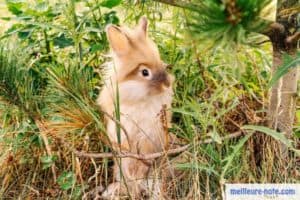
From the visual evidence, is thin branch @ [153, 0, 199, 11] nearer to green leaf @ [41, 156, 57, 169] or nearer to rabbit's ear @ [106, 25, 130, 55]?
rabbit's ear @ [106, 25, 130, 55]

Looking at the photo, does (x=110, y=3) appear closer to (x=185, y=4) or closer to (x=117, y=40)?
(x=117, y=40)

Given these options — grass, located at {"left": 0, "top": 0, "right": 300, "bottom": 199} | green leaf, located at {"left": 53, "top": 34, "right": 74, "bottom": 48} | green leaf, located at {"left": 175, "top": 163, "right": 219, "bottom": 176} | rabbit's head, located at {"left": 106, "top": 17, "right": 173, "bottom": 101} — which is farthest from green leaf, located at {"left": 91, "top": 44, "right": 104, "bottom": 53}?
green leaf, located at {"left": 175, "top": 163, "right": 219, "bottom": 176}

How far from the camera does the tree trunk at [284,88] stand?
1.67 metres

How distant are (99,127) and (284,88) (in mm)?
538

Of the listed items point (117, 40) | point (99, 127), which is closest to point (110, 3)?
point (117, 40)

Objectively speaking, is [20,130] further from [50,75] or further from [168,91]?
[168,91]

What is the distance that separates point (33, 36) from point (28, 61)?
24 cm

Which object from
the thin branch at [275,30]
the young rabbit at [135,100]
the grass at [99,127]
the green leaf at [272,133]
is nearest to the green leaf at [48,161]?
the grass at [99,127]

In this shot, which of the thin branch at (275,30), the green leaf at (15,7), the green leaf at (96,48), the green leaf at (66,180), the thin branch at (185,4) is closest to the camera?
the thin branch at (185,4)

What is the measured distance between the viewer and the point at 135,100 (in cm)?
177

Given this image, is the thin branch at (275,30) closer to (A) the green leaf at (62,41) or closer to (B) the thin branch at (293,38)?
(B) the thin branch at (293,38)

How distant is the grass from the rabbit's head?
0.09m

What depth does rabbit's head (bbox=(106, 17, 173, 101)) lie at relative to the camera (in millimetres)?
1741

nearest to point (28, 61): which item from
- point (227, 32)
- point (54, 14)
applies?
point (54, 14)
